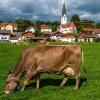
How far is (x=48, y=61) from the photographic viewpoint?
13.3m

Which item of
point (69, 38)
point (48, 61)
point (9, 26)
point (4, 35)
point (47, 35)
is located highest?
point (9, 26)

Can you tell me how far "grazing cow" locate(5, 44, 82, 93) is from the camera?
1307 cm

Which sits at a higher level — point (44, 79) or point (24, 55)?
point (24, 55)

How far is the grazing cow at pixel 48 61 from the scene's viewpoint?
1307 centimetres

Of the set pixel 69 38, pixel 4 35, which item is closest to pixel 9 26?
pixel 4 35

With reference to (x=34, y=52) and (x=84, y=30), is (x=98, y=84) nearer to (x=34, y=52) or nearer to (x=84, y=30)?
(x=34, y=52)

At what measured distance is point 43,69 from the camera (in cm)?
1321

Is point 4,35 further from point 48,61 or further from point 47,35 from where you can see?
point 48,61

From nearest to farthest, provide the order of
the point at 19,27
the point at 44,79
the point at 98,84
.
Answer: the point at 98,84, the point at 44,79, the point at 19,27

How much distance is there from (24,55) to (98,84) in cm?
360

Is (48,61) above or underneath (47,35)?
above

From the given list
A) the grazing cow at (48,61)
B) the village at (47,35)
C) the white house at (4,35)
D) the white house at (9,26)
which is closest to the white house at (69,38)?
the village at (47,35)

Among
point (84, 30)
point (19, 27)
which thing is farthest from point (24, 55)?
point (19, 27)

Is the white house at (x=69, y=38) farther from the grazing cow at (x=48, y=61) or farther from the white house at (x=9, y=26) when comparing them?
the grazing cow at (x=48, y=61)
